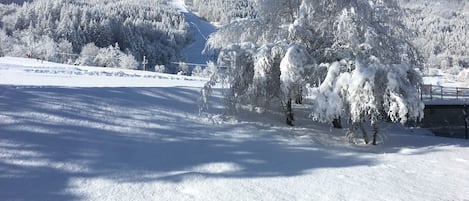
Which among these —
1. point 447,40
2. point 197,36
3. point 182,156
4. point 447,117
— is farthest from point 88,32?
point 447,40

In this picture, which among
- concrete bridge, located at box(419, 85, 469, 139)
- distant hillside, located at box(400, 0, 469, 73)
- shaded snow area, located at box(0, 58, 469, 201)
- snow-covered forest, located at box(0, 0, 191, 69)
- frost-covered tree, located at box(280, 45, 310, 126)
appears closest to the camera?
shaded snow area, located at box(0, 58, 469, 201)

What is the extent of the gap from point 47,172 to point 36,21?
9423cm

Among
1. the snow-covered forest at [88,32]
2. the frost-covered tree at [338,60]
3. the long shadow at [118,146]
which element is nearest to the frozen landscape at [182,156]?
the long shadow at [118,146]

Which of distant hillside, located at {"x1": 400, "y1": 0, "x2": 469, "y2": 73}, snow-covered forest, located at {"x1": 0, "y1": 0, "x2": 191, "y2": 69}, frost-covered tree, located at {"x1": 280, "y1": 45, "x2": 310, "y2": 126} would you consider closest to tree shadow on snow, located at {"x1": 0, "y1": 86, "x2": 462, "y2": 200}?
frost-covered tree, located at {"x1": 280, "y1": 45, "x2": 310, "y2": 126}

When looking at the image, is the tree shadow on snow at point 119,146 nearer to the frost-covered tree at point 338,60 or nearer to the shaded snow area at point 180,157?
the shaded snow area at point 180,157

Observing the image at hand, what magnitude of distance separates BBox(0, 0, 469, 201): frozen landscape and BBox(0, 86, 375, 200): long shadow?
0.07ft

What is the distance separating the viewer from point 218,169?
27.8ft

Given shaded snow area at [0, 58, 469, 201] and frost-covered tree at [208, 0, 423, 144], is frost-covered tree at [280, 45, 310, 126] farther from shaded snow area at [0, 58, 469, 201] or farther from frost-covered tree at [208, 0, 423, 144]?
shaded snow area at [0, 58, 469, 201]

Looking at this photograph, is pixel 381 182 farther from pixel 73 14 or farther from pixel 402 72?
pixel 73 14

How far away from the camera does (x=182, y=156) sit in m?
9.13

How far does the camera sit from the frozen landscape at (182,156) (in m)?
7.21

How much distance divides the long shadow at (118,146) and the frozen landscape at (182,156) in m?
0.02

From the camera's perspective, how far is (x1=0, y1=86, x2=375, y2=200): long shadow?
296 inches

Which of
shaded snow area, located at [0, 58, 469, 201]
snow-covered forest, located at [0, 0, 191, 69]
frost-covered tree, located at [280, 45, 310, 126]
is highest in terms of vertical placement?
snow-covered forest, located at [0, 0, 191, 69]
